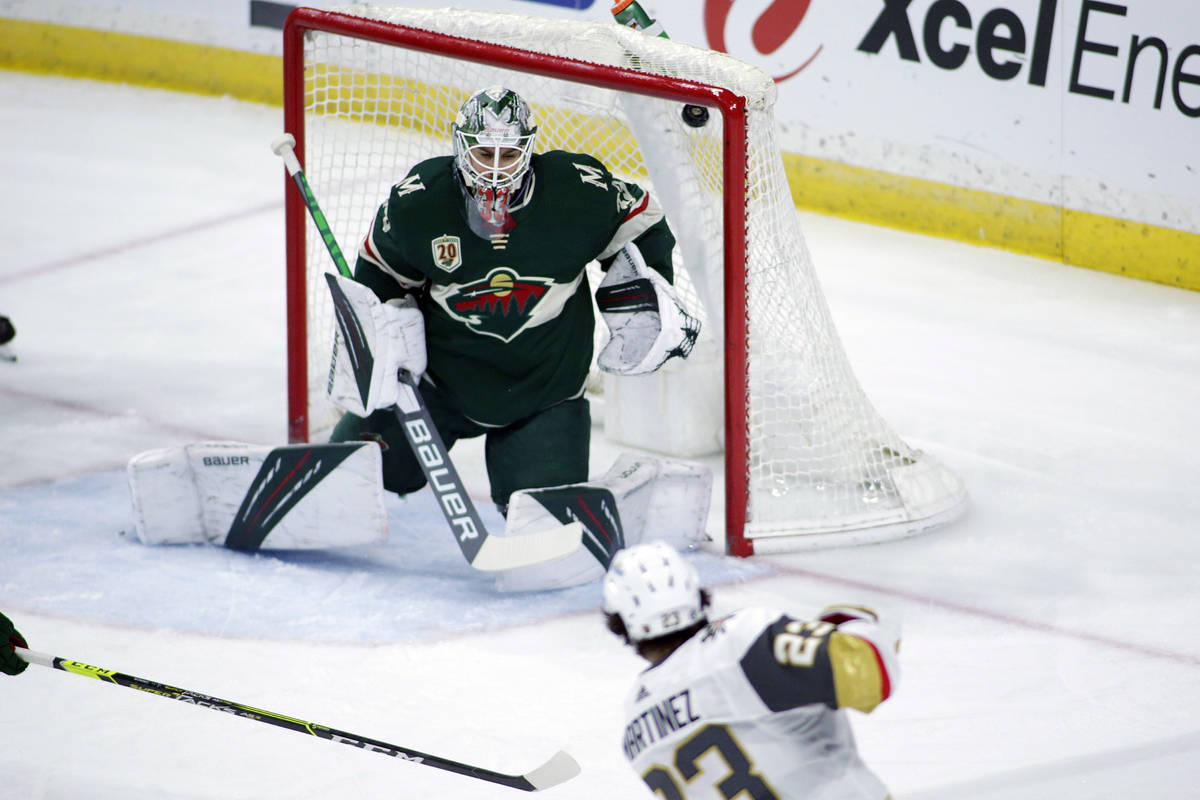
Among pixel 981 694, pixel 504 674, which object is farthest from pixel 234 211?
pixel 981 694

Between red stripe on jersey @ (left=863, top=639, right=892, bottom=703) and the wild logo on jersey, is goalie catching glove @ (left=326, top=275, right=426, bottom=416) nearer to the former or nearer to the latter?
the wild logo on jersey

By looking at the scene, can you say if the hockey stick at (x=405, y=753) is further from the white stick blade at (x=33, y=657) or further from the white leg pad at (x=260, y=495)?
the white leg pad at (x=260, y=495)

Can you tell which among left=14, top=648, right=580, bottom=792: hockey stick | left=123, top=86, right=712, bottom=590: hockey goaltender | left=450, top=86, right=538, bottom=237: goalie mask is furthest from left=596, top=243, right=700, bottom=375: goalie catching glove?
left=14, top=648, right=580, bottom=792: hockey stick

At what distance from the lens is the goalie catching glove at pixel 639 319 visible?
3.54 metres

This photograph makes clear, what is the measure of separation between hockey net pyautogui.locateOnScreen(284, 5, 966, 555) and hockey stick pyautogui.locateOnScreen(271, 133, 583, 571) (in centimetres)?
43

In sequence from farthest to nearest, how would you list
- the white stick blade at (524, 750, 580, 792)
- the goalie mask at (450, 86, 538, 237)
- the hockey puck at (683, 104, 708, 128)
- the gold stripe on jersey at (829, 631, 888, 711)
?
1. the hockey puck at (683, 104, 708, 128)
2. the goalie mask at (450, 86, 538, 237)
3. the white stick blade at (524, 750, 580, 792)
4. the gold stripe on jersey at (829, 631, 888, 711)

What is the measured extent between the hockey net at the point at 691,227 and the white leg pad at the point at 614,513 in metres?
0.09

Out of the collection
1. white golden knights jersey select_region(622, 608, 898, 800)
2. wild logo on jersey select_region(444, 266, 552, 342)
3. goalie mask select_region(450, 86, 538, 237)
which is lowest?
white golden knights jersey select_region(622, 608, 898, 800)

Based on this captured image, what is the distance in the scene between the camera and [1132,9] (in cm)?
511

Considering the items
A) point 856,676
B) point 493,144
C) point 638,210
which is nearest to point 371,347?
point 493,144

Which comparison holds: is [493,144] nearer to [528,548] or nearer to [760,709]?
[528,548]

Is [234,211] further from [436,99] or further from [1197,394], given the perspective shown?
[1197,394]

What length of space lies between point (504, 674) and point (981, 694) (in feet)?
2.83

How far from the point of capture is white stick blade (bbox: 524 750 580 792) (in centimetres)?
263
